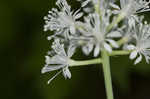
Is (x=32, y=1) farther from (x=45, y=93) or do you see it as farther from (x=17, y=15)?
(x=45, y=93)

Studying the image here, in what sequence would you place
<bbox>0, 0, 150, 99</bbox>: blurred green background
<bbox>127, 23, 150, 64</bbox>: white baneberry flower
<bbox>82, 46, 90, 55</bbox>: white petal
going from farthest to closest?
<bbox>0, 0, 150, 99</bbox>: blurred green background < <bbox>127, 23, 150, 64</bbox>: white baneberry flower < <bbox>82, 46, 90, 55</bbox>: white petal

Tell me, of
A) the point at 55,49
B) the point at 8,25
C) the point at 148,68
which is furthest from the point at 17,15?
the point at 55,49

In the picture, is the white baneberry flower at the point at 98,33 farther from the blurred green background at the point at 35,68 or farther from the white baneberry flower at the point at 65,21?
the blurred green background at the point at 35,68

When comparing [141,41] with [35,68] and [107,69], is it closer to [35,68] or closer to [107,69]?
[107,69]

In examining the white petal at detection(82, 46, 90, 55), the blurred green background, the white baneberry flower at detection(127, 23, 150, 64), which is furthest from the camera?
the blurred green background

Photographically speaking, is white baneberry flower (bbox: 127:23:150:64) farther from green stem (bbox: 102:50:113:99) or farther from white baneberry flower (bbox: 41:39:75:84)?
white baneberry flower (bbox: 41:39:75:84)

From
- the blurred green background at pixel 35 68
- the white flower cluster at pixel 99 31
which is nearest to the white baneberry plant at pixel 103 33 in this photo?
the white flower cluster at pixel 99 31

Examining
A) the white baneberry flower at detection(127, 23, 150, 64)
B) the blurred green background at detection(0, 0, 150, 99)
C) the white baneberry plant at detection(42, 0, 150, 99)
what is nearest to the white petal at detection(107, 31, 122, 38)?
the white baneberry plant at detection(42, 0, 150, 99)

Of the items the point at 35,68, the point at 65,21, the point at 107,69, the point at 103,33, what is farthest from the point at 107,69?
the point at 35,68
